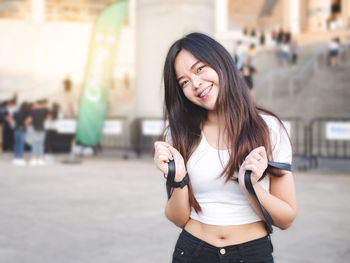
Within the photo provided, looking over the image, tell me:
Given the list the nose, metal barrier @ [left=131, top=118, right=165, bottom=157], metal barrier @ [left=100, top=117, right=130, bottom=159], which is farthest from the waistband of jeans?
metal barrier @ [left=100, top=117, right=130, bottom=159]

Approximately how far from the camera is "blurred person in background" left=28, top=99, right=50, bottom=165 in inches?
494

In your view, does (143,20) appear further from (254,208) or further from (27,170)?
(254,208)

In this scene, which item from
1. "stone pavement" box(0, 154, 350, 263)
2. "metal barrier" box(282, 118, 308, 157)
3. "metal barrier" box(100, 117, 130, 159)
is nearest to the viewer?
"stone pavement" box(0, 154, 350, 263)

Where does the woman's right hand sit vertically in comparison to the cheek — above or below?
below

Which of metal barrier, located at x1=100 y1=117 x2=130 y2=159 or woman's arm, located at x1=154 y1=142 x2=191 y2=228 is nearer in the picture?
woman's arm, located at x1=154 y1=142 x2=191 y2=228

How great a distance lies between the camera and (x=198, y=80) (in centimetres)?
189

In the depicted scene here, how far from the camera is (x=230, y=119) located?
6.22 ft

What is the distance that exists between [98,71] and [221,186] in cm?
1158

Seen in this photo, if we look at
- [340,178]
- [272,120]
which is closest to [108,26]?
[340,178]

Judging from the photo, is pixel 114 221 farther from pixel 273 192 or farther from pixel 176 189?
→ pixel 273 192

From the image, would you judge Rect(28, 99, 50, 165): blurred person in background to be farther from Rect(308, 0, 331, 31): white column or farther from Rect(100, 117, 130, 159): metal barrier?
Rect(308, 0, 331, 31): white column

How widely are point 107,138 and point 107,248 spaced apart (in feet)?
43.4

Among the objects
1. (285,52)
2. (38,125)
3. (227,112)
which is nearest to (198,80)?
(227,112)

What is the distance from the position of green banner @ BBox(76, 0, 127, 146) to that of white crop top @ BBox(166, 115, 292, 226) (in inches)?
454
